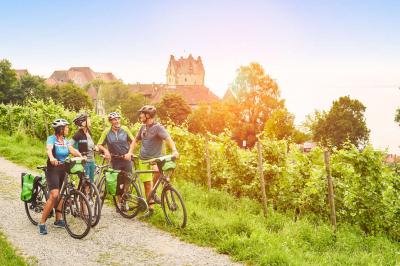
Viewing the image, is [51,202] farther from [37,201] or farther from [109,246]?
[109,246]

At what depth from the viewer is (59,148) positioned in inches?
305

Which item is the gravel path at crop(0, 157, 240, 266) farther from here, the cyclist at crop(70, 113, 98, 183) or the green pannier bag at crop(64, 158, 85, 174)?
the cyclist at crop(70, 113, 98, 183)

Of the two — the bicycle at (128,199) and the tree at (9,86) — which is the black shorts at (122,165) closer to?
the bicycle at (128,199)

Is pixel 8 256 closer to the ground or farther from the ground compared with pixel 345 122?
closer to the ground

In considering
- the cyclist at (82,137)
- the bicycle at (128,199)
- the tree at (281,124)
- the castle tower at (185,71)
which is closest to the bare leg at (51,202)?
the bicycle at (128,199)

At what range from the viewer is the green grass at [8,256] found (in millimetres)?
6457

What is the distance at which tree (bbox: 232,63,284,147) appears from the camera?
55.0 metres

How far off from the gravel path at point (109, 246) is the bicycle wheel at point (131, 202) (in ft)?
0.51

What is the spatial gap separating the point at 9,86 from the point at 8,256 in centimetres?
6726

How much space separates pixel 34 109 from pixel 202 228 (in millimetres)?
17849

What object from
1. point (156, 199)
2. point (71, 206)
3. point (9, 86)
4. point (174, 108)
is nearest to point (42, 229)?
point (71, 206)

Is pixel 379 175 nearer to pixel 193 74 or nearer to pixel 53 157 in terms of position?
pixel 53 157

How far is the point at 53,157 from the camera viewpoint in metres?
7.58

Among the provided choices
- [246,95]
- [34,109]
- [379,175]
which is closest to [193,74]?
[246,95]
